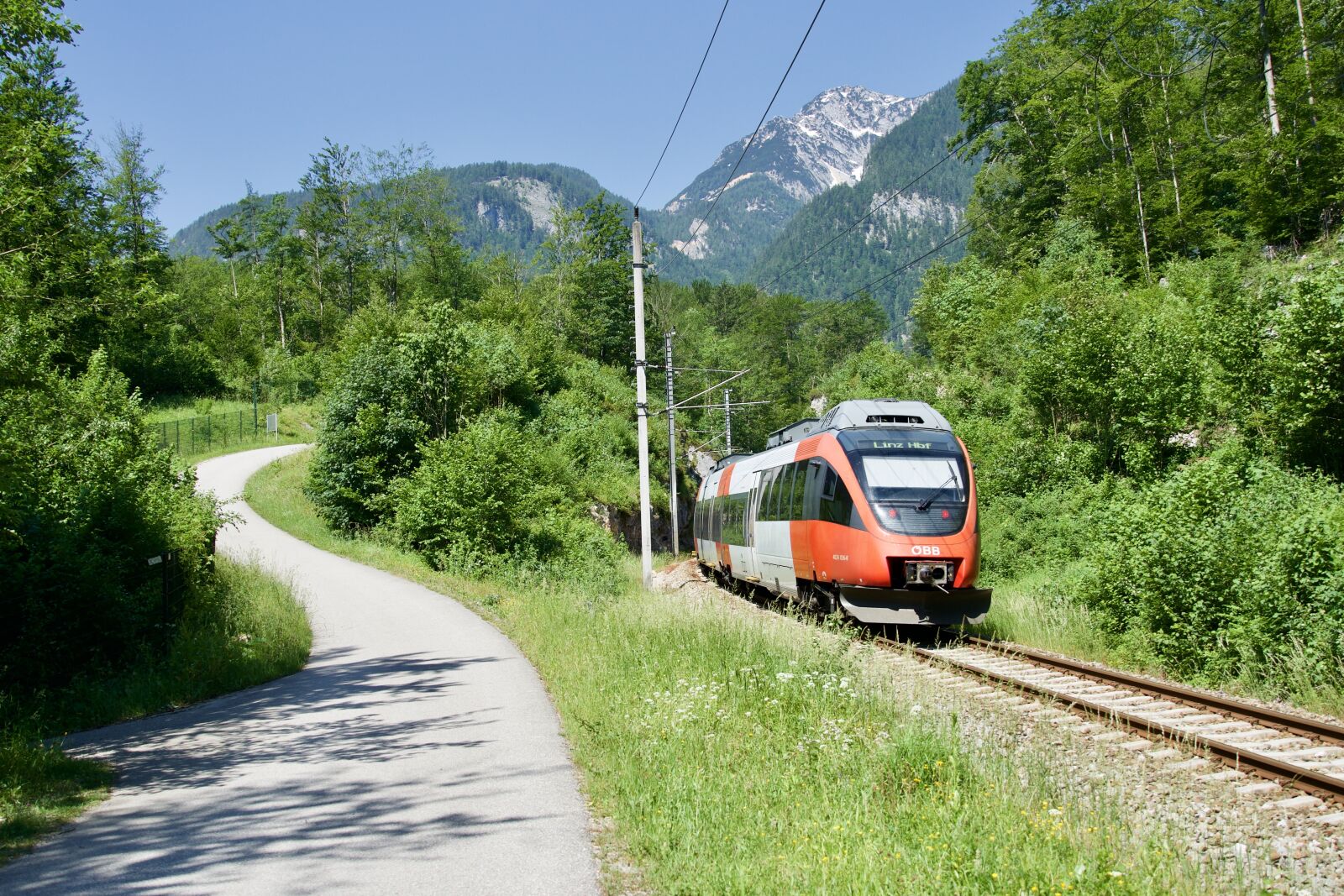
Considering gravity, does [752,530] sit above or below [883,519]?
below

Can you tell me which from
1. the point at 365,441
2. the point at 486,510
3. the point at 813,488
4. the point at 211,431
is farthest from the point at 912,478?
the point at 211,431

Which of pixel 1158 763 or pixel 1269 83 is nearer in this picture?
pixel 1158 763

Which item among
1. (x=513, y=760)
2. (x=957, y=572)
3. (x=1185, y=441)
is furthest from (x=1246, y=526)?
(x=1185, y=441)

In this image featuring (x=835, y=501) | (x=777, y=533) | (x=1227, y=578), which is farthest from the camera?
(x=777, y=533)

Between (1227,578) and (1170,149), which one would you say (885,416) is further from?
(1170,149)

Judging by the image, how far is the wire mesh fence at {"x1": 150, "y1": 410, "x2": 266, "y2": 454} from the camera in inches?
1827

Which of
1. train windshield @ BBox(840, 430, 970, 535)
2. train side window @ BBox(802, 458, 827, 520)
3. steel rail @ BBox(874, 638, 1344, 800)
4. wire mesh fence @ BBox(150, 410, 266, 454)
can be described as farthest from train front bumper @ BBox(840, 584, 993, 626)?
wire mesh fence @ BBox(150, 410, 266, 454)

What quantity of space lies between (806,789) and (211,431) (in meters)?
50.1

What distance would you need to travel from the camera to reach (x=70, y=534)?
12.1 metres

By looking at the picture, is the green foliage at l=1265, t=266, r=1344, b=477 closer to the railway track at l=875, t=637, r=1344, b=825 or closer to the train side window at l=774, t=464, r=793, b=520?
the railway track at l=875, t=637, r=1344, b=825

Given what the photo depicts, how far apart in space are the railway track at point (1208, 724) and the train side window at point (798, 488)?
5112mm

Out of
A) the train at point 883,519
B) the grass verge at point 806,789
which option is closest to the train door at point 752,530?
the train at point 883,519

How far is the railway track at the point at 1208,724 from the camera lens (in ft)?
21.0

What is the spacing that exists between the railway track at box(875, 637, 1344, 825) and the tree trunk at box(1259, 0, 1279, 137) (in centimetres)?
2622
